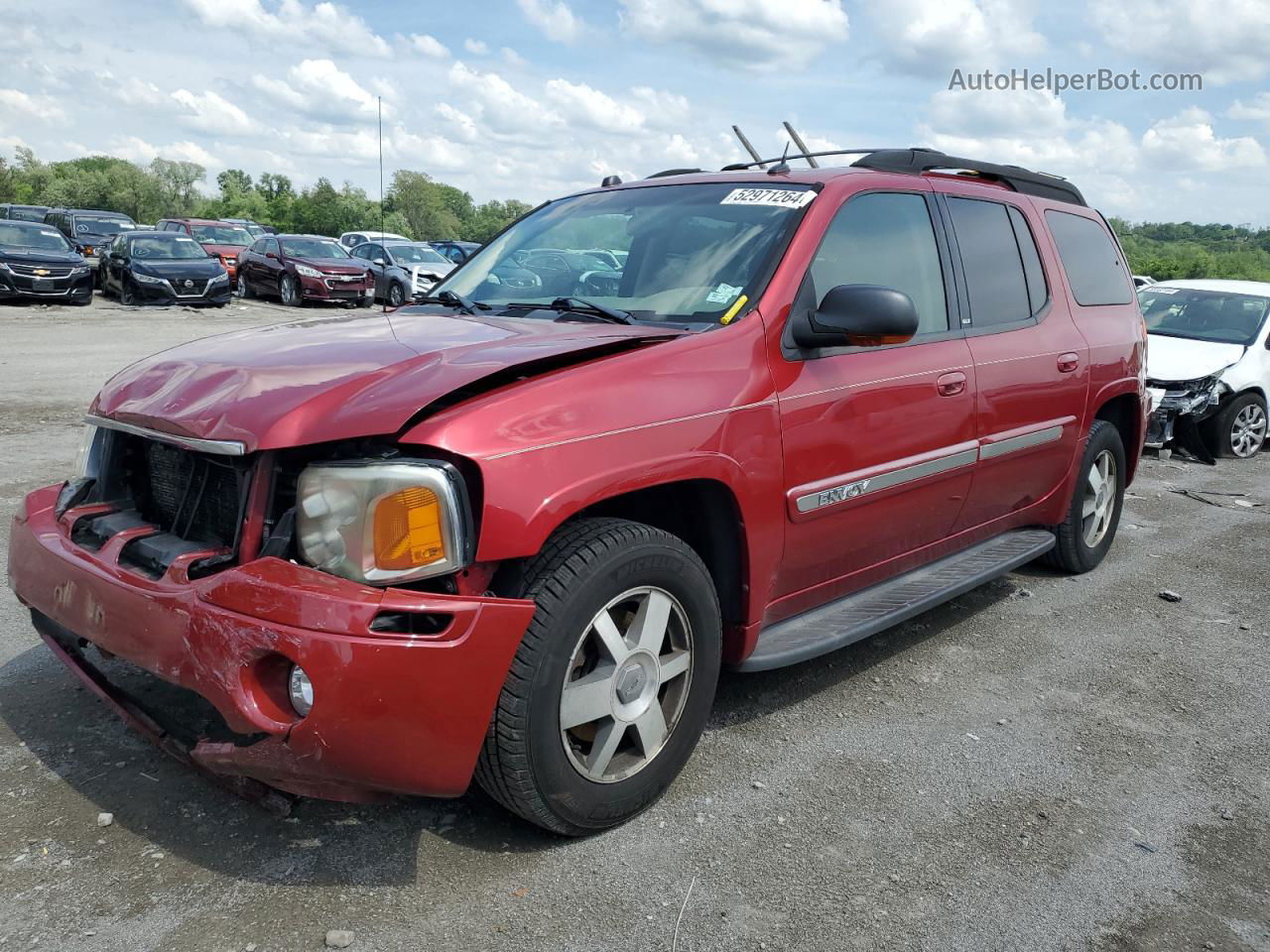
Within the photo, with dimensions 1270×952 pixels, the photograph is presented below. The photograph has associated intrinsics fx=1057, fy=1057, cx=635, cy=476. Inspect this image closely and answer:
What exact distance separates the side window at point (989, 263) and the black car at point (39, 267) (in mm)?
19095

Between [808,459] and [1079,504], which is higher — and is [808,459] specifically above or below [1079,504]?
above

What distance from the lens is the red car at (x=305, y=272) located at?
70.9 feet

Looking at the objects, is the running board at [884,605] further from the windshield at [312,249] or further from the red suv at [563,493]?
the windshield at [312,249]

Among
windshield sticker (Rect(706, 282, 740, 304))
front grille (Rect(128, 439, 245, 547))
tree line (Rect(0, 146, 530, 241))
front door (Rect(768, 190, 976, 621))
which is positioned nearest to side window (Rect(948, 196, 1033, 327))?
front door (Rect(768, 190, 976, 621))

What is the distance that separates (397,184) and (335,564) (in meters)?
76.4

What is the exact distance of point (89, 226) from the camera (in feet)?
90.9

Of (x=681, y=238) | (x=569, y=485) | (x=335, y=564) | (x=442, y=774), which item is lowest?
(x=442, y=774)

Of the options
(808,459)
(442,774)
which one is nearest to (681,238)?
(808,459)

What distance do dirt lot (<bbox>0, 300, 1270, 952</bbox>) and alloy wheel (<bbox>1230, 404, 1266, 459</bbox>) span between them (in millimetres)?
5936

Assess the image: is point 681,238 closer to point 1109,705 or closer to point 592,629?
point 592,629

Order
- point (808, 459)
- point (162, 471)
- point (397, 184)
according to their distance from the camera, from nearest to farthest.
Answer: point (162, 471), point (808, 459), point (397, 184)

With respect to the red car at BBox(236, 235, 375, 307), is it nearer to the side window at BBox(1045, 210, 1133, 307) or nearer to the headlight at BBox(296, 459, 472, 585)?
the side window at BBox(1045, 210, 1133, 307)

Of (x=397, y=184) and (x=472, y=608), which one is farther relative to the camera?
(x=397, y=184)

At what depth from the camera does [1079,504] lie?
16.9ft
